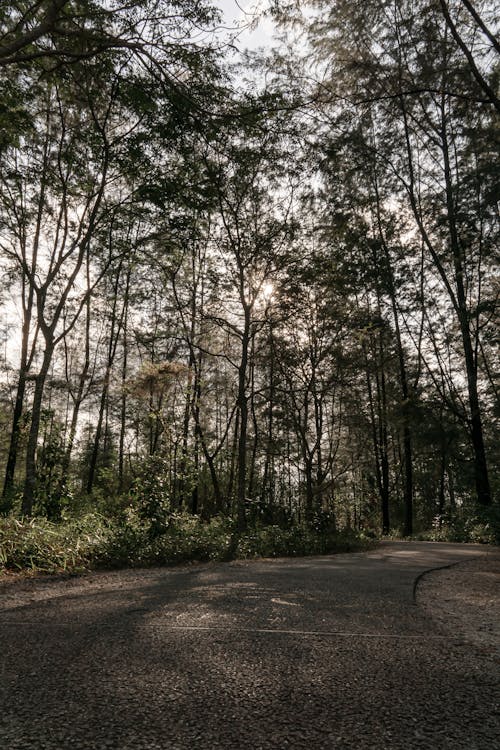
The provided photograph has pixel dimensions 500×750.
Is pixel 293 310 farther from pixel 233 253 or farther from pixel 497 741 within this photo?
Result: pixel 497 741

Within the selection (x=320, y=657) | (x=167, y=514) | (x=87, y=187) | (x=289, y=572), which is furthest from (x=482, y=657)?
(x=87, y=187)

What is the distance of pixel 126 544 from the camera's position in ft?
21.6

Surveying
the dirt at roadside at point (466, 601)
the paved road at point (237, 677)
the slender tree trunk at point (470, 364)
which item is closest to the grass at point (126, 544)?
the paved road at point (237, 677)

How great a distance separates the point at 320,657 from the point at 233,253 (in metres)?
8.95

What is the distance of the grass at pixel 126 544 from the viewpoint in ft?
18.5

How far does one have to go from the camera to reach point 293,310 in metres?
10.6

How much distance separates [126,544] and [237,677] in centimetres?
497

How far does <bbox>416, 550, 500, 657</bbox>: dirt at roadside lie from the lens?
3030 mm

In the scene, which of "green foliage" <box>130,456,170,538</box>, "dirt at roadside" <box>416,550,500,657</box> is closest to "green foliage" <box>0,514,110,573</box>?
"green foliage" <box>130,456,170,538</box>

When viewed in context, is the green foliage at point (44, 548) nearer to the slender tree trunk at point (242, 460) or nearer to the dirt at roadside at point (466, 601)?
the slender tree trunk at point (242, 460)

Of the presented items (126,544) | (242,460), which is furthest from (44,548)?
(242,460)

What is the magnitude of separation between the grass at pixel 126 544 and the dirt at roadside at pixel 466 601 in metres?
3.37

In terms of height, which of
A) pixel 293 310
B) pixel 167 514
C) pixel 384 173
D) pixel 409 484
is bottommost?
pixel 167 514

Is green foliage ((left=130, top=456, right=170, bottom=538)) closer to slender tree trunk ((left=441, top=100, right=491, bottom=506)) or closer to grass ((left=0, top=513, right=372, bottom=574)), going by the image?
grass ((left=0, top=513, right=372, bottom=574))
